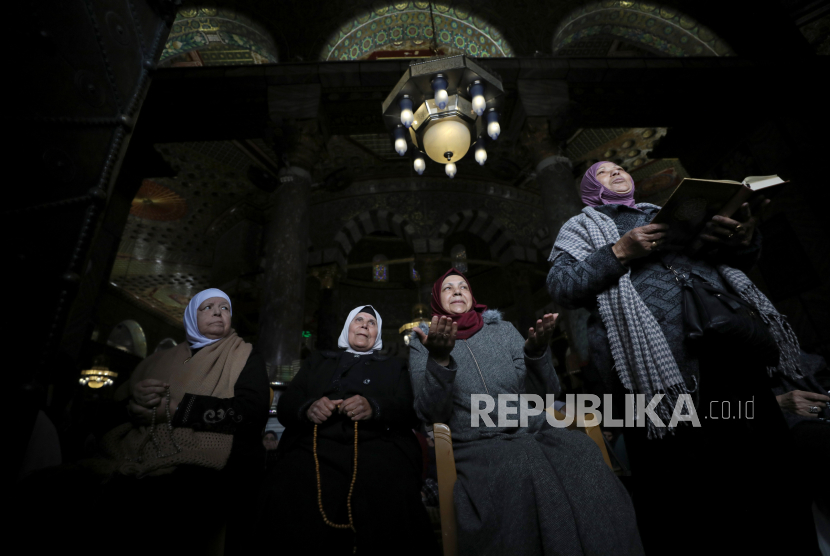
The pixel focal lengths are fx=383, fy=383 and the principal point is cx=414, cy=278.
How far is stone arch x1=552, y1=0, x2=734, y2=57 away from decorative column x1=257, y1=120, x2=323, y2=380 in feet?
16.6

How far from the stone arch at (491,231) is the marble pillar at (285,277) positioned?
214 inches

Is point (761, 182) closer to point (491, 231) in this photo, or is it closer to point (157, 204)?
point (491, 231)

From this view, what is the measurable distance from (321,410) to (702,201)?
1926mm

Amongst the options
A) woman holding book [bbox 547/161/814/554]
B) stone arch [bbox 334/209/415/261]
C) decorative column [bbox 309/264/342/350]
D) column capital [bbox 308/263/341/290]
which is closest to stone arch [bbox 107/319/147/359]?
decorative column [bbox 309/264/342/350]

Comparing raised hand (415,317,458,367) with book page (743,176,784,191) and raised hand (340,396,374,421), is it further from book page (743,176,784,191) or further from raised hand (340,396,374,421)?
book page (743,176,784,191)

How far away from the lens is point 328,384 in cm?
224

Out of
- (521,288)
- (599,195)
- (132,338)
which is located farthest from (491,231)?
(132,338)

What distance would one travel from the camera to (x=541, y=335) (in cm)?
177

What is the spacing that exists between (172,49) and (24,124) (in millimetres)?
7755

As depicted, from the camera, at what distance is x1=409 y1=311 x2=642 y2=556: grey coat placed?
139 cm

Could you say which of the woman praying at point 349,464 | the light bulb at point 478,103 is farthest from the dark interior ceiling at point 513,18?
the woman praying at point 349,464

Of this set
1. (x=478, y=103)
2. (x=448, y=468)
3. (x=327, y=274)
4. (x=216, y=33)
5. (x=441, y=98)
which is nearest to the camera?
(x=448, y=468)

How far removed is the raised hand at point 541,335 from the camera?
1.71m

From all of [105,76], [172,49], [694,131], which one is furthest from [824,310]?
[172,49]
